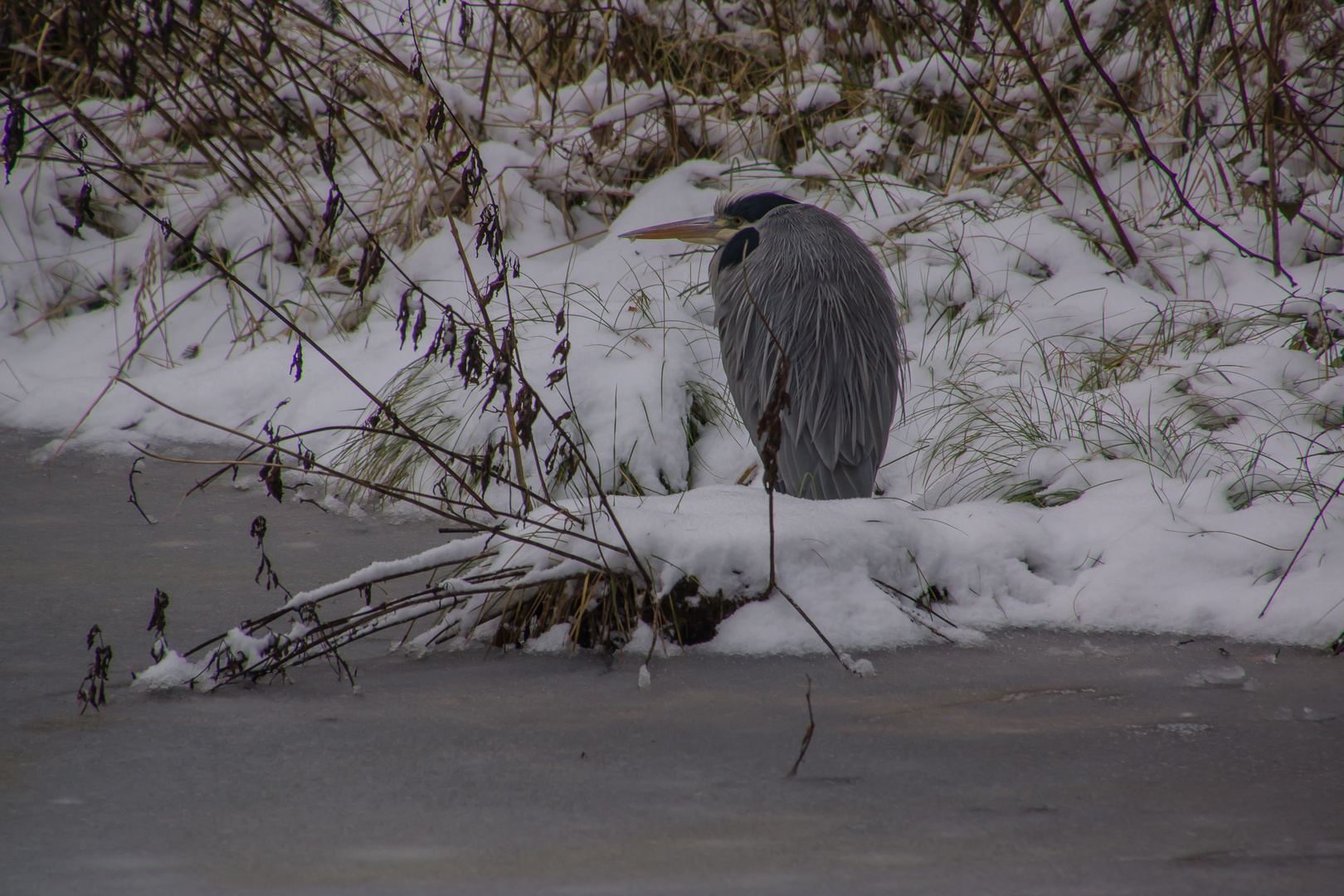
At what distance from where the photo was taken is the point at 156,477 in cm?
333

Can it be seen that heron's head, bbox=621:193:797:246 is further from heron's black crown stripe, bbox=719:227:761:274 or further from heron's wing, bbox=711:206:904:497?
heron's wing, bbox=711:206:904:497

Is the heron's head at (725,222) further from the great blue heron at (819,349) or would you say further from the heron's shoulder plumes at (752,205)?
the great blue heron at (819,349)

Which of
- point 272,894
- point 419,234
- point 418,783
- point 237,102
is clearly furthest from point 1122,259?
point 272,894

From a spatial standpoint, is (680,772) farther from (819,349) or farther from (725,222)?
(725,222)

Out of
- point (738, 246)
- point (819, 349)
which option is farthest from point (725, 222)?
point (819, 349)

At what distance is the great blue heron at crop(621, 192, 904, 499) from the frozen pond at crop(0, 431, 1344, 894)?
2.76 feet

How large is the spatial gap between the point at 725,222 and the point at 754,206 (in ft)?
0.47

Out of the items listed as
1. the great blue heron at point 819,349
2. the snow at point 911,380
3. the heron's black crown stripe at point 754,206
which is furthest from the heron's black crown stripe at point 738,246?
the snow at point 911,380

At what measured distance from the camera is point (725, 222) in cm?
348

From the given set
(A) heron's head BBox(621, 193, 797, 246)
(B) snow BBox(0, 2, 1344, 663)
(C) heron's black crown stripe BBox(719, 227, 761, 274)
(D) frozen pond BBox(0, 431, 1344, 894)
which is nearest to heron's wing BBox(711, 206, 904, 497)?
(C) heron's black crown stripe BBox(719, 227, 761, 274)

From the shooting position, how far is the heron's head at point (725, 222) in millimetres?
3359

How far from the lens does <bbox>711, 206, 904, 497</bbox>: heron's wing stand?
2.77m

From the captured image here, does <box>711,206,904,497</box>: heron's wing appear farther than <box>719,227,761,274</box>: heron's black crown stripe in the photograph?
No

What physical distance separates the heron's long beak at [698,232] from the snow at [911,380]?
34 cm
